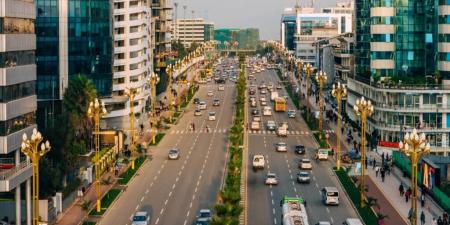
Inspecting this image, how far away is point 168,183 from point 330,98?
226ft

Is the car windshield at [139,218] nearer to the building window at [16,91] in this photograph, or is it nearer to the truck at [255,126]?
the building window at [16,91]

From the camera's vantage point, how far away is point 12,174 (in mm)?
46844

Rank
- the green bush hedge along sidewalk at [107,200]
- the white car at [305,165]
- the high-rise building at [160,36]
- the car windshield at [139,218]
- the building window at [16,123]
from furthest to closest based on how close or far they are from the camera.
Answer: the high-rise building at [160,36] → the white car at [305,165] → the green bush hedge along sidewalk at [107,200] → the car windshield at [139,218] → the building window at [16,123]

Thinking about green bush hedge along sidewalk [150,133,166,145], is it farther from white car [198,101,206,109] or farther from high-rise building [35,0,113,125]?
white car [198,101,206,109]

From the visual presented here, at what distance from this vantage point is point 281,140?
9088cm

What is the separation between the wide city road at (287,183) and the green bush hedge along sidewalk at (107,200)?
1001cm

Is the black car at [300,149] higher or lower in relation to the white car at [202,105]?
lower

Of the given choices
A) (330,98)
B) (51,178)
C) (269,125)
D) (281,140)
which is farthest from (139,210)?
(330,98)

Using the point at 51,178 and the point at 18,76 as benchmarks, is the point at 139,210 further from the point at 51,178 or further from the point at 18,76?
the point at 18,76

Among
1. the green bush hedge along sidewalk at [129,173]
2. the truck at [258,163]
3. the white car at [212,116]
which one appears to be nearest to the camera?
the green bush hedge along sidewalk at [129,173]

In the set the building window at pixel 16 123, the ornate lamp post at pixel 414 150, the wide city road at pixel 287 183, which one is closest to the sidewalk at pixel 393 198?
the wide city road at pixel 287 183

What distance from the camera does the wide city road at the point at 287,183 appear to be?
176 feet

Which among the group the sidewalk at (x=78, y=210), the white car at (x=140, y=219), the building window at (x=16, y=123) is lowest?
the sidewalk at (x=78, y=210)

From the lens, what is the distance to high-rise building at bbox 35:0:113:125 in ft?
287
